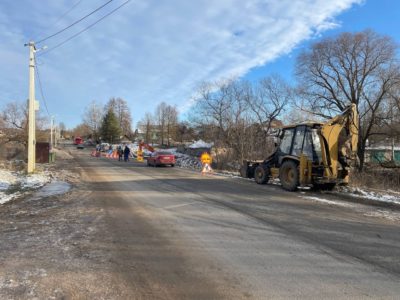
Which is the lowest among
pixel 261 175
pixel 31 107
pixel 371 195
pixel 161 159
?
pixel 371 195

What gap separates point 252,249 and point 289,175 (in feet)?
32.4

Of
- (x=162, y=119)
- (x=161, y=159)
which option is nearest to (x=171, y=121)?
(x=162, y=119)

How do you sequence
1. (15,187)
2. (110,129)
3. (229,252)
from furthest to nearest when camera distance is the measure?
(110,129) < (15,187) < (229,252)

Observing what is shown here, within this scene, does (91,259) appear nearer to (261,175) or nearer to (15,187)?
(15,187)

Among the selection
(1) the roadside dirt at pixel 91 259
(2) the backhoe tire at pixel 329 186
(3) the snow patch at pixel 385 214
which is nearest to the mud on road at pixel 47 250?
(1) the roadside dirt at pixel 91 259

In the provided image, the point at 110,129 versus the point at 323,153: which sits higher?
the point at 110,129

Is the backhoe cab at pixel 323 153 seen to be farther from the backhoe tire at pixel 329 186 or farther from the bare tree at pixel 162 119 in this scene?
the bare tree at pixel 162 119

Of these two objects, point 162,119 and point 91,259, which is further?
point 162,119

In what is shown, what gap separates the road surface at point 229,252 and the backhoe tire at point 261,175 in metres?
6.39

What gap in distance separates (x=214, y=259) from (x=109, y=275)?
161 cm

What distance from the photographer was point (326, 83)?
5056 cm

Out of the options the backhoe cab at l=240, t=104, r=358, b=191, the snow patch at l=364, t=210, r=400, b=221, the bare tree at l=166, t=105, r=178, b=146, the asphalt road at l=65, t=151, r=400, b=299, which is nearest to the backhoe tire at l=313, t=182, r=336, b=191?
the backhoe cab at l=240, t=104, r=358, b=191

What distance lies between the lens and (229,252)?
21.8ft

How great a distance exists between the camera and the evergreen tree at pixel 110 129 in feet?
396
